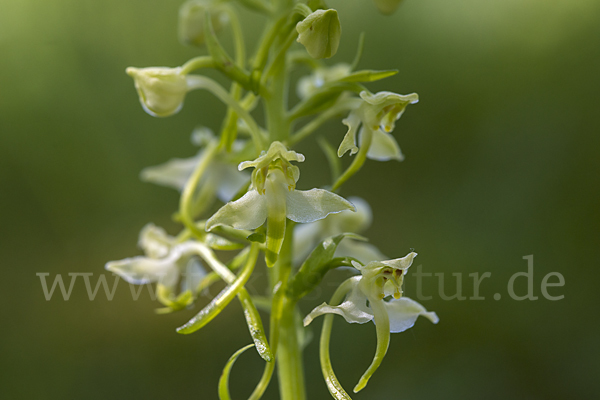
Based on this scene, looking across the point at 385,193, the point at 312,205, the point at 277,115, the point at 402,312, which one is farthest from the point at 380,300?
the point at 385,193

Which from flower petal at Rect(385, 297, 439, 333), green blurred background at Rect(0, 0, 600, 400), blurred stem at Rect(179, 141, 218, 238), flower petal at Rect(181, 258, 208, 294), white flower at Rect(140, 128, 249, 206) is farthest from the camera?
green blurred background at Rect(0, 0, 600, 400)

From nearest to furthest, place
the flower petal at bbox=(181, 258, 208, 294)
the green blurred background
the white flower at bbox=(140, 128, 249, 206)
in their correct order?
the flower petal at bbox=(181, 258, 208, 294), the white flower at bbox=(140, 128, 249, 206), the green blurred background

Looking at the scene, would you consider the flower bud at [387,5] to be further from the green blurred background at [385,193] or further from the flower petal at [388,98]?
the green blurred background at [385,193]

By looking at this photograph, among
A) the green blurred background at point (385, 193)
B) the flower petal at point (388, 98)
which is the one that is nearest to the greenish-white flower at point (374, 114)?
the flower petal at point (388, 98)

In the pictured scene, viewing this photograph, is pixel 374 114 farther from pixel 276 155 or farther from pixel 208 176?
pixel 208 176

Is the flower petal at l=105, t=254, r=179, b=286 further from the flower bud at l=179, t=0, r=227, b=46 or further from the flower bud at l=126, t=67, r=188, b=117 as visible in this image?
the flower bud at l=179, t=0, r=227, b=46

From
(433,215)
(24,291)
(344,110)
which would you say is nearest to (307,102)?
(344,110)

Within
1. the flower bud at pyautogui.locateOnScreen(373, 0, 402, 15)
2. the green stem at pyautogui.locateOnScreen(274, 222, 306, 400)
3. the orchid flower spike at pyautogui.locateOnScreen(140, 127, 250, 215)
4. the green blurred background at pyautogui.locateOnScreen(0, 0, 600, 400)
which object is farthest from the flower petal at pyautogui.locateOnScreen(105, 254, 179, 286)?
the green blurred background at pyautogui.locateOnScreen(0, 0, 600, 400)
